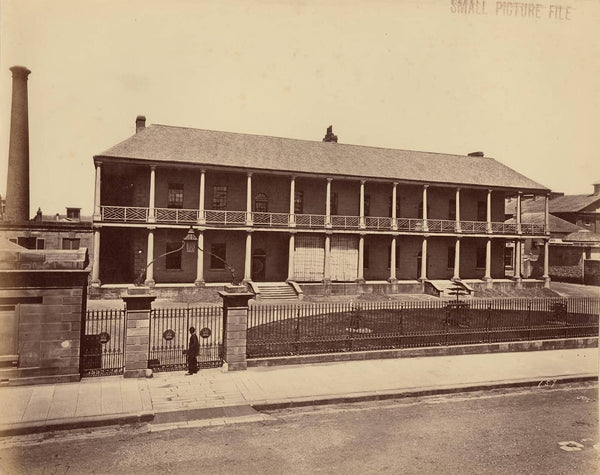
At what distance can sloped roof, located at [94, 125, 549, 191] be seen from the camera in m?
25.0

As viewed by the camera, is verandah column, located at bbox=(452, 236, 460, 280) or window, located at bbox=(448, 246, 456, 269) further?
window, located at bbox=(448, 246, 456, 269)

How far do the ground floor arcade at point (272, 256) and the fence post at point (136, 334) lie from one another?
12605 mm

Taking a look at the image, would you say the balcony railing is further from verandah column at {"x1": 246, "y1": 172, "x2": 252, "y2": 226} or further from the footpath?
the footpath

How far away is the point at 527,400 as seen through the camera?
10.6 meters

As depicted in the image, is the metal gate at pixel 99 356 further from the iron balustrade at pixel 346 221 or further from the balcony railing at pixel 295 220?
the iron balustrade at pixel 346 221

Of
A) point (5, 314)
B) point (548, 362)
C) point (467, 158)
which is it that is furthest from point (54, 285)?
point (467, 158)

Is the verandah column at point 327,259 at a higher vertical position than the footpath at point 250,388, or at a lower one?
higher

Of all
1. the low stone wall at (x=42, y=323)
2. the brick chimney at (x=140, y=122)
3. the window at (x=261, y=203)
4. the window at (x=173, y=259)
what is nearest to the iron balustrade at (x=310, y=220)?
the window at (x=261, y=203)

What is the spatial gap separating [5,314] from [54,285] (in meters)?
1.12

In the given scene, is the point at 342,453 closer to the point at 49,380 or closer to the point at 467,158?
the point at 49,380

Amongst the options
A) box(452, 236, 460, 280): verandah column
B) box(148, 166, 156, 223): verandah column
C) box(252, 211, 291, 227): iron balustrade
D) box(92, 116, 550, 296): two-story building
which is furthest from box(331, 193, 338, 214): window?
box(148, 166, 156, 223): verandah column

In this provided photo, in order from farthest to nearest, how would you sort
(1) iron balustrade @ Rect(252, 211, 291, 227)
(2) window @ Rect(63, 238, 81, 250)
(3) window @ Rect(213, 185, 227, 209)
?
1. (2) window @ Rect(63, 238, 81, 250)
2. (3) window @ Rect(213, 185, 227, 209)
3. (1) iron balustrade @ Rect(252, 211, 291, 227)

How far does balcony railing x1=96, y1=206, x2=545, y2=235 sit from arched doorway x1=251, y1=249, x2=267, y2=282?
1.96 metres

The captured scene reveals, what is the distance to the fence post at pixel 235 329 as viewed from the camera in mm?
11820
